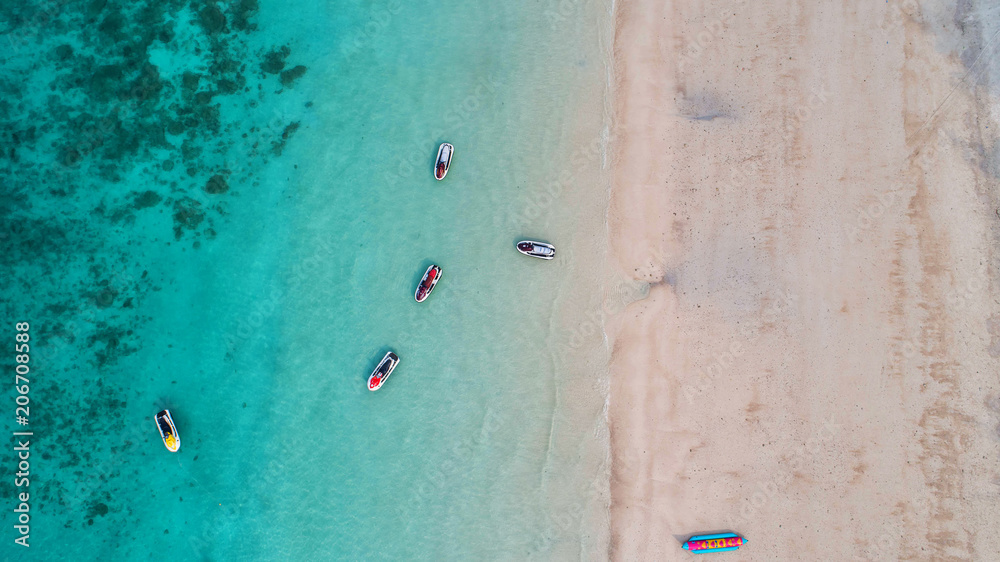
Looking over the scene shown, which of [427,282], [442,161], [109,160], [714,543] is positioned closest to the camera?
[714,543]

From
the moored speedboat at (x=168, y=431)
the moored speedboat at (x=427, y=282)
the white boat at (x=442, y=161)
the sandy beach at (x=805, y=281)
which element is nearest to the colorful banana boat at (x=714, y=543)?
the sandy beach at (x=805, y=281)

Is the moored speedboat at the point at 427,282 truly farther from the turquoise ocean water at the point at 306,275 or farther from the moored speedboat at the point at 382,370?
the moored speedboat at the point at 382,370

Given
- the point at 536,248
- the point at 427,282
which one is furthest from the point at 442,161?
the point at 536,248

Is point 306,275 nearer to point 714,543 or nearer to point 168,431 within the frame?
point 168,431

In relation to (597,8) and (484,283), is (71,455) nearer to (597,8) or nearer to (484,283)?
(484,283)

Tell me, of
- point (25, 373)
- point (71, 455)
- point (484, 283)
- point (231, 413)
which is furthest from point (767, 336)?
point (25, 373)

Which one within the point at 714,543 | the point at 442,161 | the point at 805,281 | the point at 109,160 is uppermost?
the point at 442,161
